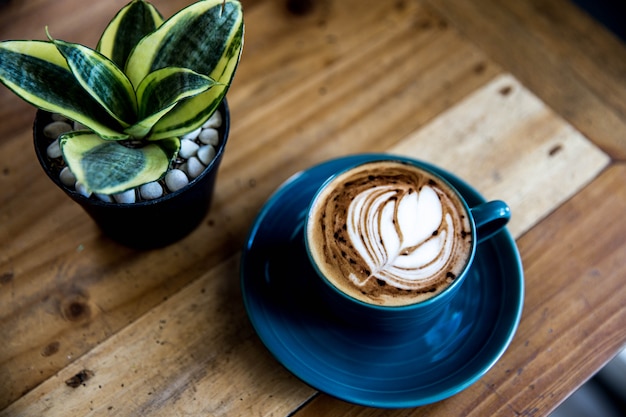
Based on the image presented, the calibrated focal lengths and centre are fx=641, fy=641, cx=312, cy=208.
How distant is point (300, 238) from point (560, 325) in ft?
0.87

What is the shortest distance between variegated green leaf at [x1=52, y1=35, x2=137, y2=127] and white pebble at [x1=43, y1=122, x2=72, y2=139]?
7 cm

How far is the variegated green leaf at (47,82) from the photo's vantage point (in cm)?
50

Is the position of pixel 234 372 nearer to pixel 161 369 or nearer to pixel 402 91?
pixel 161 369

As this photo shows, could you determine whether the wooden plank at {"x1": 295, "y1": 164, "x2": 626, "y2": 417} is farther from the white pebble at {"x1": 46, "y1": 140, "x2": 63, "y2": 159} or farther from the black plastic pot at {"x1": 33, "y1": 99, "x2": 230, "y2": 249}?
the white pebble at {"x1": 46, "y1": 140, "x2": 63, "y2": 159}

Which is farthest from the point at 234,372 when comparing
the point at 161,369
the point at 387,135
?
the point at 387,135

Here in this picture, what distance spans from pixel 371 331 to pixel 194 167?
22 cm

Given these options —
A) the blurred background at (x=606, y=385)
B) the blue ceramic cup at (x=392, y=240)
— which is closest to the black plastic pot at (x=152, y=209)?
the blue ceramic cup at (x=392, y=240)

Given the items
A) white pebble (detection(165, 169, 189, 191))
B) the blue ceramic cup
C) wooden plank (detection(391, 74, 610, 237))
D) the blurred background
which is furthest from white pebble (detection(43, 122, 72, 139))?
the blurred background

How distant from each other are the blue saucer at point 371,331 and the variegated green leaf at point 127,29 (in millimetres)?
194

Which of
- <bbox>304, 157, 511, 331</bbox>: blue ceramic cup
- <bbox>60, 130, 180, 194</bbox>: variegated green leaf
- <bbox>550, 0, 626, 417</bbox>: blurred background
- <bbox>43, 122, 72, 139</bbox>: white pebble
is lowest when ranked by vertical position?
<bbox>550, 0, 626, 417</bbox>: blurred background

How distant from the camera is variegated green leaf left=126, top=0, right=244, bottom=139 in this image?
1.75 feet

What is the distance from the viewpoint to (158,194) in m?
0.57

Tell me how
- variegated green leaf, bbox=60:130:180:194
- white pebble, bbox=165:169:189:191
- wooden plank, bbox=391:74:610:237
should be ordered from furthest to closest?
wooden plank, bbox=391:74:610:237 → white pebble, bbox=165:169:189:191 → variegated green leaf, bbox=60:130:180:194

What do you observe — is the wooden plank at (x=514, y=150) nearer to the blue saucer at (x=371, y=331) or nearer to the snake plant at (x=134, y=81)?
the blue saucer at (x=371, y=331)
